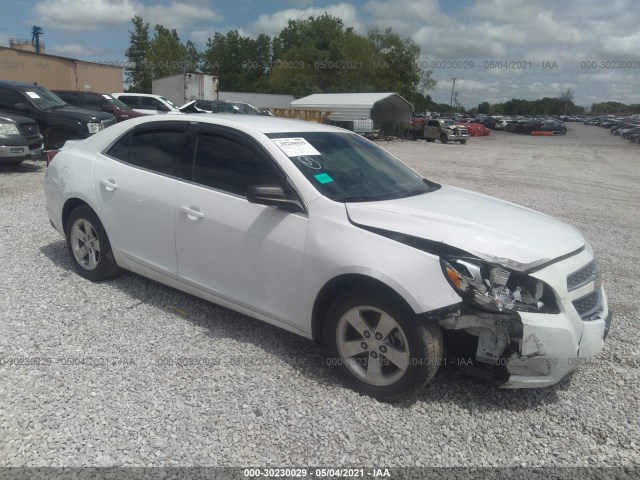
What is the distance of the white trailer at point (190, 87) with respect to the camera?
28172mm

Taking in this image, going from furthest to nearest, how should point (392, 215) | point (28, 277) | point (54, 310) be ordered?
point (28, 277)
point (54, 310)
point (392, 215)

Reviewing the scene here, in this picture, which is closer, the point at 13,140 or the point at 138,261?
the point at 138,261

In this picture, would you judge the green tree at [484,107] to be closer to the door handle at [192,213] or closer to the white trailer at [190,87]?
the white trailer at [190,87]

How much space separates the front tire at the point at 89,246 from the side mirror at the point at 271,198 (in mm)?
1920

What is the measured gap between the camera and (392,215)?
332cm

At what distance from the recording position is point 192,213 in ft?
12.9

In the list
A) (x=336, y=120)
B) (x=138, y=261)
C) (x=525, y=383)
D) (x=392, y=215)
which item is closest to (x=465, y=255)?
(x=392, y=215)

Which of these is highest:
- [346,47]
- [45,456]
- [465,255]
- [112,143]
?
[346,47]

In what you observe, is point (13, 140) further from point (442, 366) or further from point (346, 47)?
point (346, 47)

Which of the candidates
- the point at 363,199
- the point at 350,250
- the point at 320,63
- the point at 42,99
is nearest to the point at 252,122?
the point at 363,199

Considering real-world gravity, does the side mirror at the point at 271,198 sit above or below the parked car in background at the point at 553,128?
above

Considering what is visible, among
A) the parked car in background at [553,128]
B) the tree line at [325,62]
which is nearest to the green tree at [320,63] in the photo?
the tree line at [325,62]

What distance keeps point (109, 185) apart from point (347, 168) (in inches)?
83.1

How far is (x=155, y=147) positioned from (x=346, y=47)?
60155 mm
